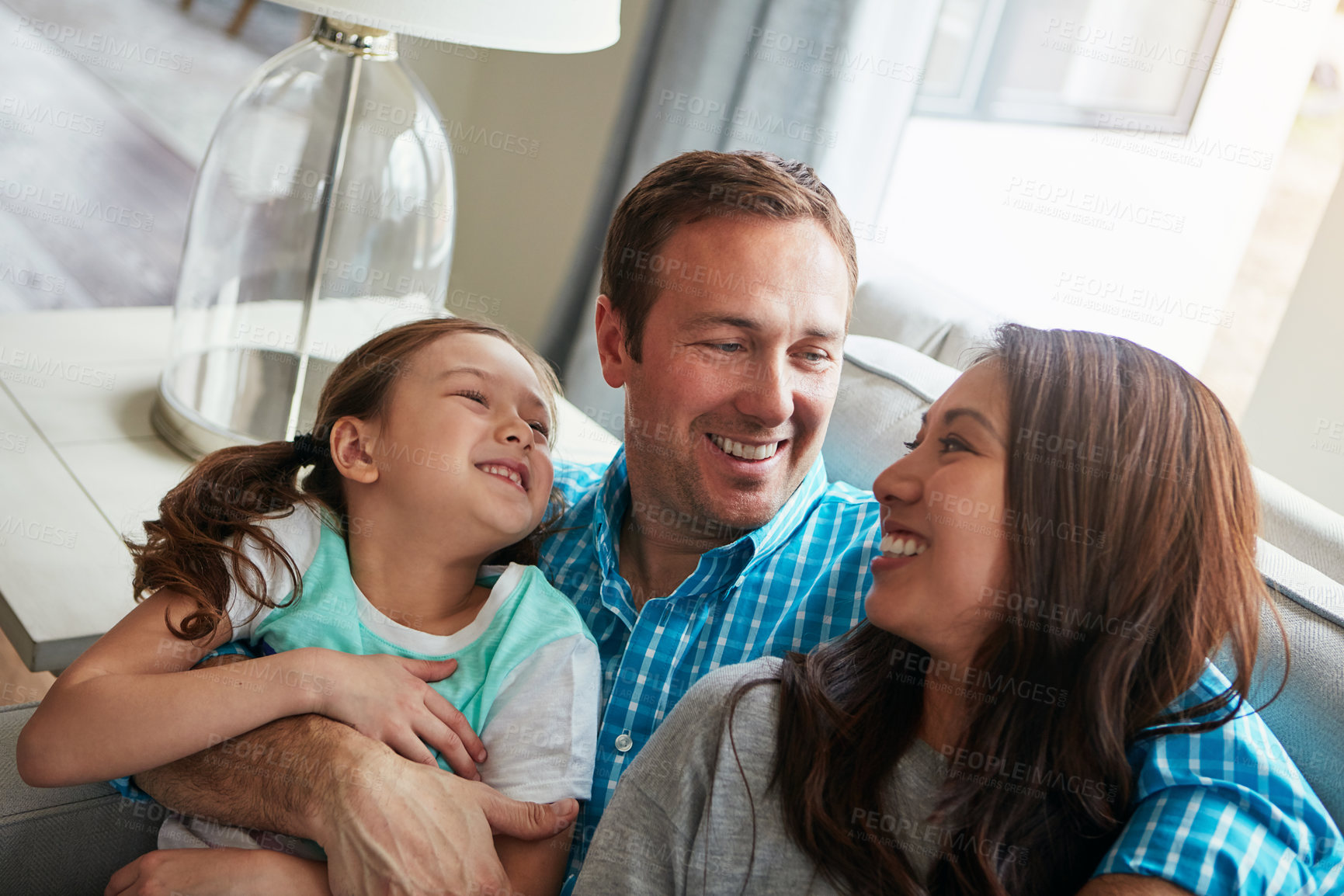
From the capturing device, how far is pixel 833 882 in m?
0.86

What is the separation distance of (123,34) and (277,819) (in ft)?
16.4

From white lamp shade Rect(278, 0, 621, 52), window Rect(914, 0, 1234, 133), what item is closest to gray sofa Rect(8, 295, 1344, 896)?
white lamp shade Rect(278, 0, 621, 52)

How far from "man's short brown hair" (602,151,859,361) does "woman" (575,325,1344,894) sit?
387mm

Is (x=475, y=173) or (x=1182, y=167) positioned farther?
(x=475, y=173)

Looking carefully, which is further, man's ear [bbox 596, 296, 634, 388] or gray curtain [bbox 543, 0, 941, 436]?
gray curtain [bbox 543, 0, 941, 436]

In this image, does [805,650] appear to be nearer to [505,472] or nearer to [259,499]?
[505,472]

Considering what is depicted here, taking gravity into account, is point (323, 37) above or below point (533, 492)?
above

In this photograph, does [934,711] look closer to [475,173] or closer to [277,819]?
[277,819]

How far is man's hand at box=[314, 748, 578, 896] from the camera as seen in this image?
0.95 metres

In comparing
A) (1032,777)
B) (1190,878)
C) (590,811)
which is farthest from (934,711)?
(590,811)

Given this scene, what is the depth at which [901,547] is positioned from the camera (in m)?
0.95

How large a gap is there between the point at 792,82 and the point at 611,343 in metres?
1.19

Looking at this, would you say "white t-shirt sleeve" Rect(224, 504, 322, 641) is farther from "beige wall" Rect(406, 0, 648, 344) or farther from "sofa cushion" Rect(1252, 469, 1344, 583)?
"beige wall" Rect(406, 0, 648, 344)

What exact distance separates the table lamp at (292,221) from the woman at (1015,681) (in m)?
0.97
